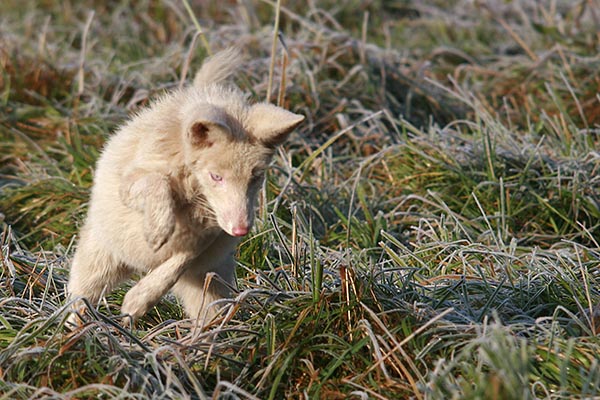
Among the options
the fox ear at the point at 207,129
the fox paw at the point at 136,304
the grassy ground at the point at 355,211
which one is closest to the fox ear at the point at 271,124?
the fox ear at the point at 207,129

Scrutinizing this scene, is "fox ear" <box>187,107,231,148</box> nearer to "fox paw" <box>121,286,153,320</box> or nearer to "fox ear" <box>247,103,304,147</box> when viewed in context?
"fox ear" <box>247,103,304,147</box>

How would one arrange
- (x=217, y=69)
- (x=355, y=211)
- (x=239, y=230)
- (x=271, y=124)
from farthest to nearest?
(x=355, y=211), (x=217, y=69), (x=271, y=124), (x=239, y=230)

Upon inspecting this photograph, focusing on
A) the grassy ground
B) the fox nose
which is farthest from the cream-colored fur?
the grassy ground

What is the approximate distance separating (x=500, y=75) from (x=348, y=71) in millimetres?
1316

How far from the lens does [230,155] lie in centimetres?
317

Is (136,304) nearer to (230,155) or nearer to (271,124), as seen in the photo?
(230,155)

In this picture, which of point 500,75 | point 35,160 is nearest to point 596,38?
point 500,75

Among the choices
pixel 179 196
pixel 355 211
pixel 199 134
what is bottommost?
pixel 355 211

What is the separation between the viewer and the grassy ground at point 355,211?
3.12m

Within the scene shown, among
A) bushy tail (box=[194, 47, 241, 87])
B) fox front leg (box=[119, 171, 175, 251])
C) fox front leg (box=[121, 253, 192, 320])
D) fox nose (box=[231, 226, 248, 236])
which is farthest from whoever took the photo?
bushy tail (box=[194, 47, 241, 87])

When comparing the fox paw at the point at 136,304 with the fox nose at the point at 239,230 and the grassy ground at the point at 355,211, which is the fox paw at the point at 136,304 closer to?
the grassy ground at the point at 355,211

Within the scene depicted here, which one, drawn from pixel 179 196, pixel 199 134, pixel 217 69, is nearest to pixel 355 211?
pixel 217 69

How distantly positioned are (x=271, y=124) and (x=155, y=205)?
1.64ft

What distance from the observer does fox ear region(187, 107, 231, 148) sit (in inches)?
122
